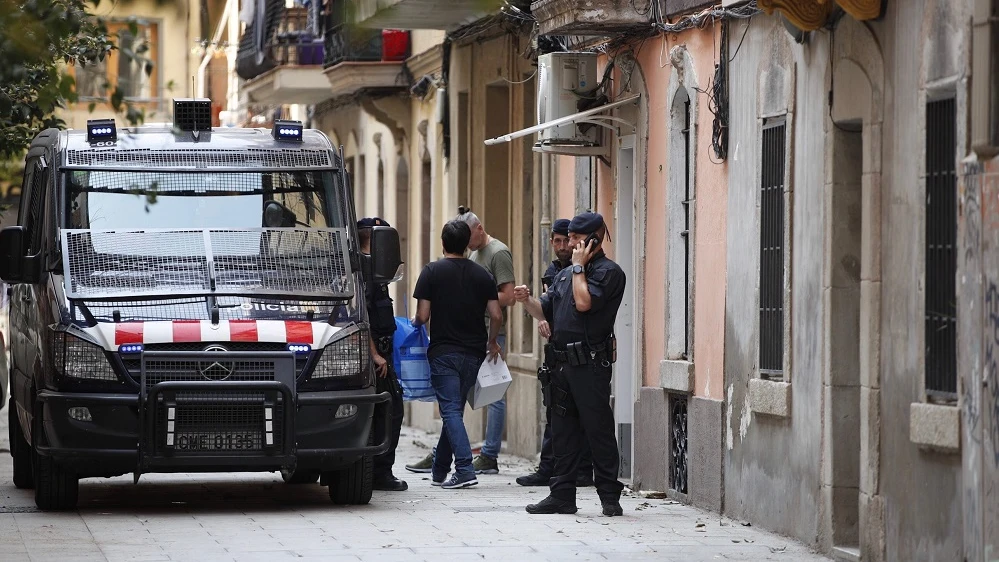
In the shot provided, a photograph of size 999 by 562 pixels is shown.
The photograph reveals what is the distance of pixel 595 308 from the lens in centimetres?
1183

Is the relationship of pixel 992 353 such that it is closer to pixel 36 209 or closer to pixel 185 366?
pixel 185 366

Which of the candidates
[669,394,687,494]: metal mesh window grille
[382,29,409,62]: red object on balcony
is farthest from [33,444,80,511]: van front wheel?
[382,29,409,62]: red object on balcony

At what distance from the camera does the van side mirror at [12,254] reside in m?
12.4

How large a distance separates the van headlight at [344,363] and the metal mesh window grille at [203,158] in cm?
145

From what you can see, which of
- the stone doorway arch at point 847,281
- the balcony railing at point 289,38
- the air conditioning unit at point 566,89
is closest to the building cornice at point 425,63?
the balcony railing at point 289,38

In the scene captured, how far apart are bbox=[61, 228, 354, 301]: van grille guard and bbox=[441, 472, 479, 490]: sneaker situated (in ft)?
7.33

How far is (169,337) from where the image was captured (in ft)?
38.6

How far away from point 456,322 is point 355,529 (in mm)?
2956

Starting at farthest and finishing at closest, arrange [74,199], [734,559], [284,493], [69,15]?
1. [284,493]
2. [74,199]
3. [734,559]
4. [69,15]

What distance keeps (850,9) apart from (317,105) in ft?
74.5

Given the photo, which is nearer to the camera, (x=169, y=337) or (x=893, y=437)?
(x=893, y=437)

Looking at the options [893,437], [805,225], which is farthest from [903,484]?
[805,225]

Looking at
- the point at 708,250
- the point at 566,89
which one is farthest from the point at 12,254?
the point at 566,89

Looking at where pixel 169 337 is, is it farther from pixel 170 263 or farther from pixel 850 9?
pixel 850 9
